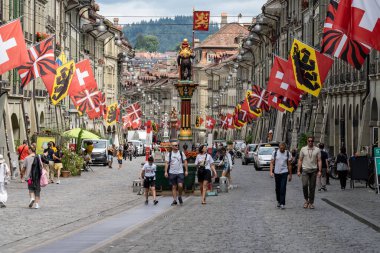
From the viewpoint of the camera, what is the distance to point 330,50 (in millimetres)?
34062

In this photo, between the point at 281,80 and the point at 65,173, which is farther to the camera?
the point at 65,173

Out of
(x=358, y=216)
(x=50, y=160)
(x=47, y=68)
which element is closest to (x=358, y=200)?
(x=358, y=216)

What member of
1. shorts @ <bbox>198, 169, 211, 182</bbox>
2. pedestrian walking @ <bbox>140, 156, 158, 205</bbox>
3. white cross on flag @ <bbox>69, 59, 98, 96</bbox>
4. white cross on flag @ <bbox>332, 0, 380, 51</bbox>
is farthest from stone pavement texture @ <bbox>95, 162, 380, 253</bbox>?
white cross on flag @ <bbox>69, 59, 98, 96</bbox>

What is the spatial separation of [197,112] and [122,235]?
Result: 179 metres

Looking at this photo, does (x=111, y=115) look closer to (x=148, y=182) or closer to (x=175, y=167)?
(x=148, y=182)

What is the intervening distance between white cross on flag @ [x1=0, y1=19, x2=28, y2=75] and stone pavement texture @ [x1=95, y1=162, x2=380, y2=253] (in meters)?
7.25

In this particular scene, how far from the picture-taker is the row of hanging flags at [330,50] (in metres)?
25.4

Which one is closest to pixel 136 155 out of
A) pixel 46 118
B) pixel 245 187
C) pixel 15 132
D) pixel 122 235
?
pixel 46 118

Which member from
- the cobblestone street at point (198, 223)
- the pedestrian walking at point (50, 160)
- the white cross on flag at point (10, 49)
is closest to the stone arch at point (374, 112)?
the cobblestone street at point (198, 223)

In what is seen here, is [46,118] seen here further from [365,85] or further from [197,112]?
[197,112]

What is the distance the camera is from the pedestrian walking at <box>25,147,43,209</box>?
96.3 ft

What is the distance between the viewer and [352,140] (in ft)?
193

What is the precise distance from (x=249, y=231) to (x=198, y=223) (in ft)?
8.49

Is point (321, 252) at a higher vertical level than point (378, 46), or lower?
lower
